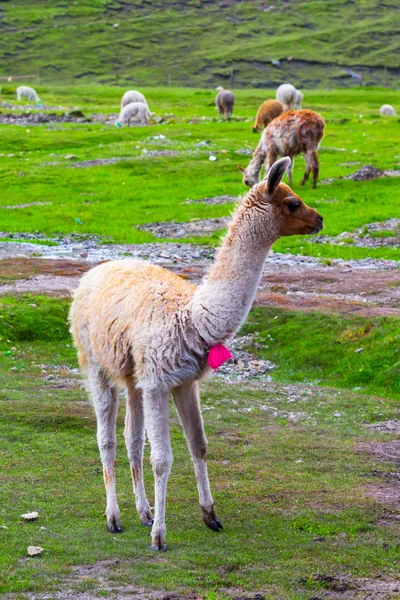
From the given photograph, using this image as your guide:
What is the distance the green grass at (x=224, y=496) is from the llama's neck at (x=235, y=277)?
69.4 inches

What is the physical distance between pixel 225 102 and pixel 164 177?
18263 mm

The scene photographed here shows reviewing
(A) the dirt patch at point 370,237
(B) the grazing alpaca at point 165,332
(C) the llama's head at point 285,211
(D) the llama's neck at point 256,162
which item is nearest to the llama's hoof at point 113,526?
(B) the grazing alpaca at point 165,332

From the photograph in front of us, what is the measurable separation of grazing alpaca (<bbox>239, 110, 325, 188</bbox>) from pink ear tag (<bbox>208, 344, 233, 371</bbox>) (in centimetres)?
2361

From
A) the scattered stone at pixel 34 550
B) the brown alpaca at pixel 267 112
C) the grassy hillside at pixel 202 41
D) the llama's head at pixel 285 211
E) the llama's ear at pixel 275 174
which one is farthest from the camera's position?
the grassy hillside at pixel 202 41

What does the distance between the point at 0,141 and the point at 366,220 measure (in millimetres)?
25023

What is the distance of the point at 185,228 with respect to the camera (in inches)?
1085

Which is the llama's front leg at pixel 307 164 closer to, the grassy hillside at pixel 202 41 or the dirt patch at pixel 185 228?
the dirt patch at pixel 185 228

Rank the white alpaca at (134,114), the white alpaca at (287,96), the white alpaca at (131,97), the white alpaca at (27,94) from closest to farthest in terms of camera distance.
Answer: the white alpaca at (134,114) < the white alpaca at (287,96) < the white alpaca at (131,97) < the white alpaca at (27,94)

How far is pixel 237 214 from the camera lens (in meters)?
8.01

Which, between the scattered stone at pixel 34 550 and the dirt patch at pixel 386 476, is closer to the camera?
the scattered stone at pixel 34 550

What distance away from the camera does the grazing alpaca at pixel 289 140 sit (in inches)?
1220

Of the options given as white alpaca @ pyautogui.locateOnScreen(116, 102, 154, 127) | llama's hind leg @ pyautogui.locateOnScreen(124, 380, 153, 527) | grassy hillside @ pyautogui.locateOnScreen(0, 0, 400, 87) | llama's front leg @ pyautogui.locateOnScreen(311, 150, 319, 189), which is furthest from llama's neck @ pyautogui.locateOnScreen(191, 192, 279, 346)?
grassy hillside @ pyautogui.locateOnScreen(0, 0, 400, 87)

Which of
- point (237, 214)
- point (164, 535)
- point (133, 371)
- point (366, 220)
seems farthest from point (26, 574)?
point (366, 220)

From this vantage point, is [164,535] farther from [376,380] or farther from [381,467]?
[376,380]
